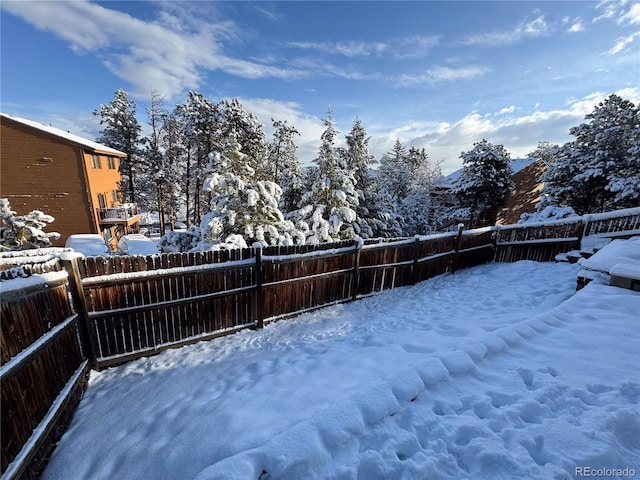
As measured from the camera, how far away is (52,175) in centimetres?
1828

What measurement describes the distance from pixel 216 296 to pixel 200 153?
23524mm

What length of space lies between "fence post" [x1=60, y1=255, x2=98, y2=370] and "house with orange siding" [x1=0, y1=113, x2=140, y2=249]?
15125 mm

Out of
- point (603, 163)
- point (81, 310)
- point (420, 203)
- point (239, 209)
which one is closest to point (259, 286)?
point (81, 310)

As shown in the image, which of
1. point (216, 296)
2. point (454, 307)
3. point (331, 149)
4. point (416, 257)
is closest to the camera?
point (216, 296)

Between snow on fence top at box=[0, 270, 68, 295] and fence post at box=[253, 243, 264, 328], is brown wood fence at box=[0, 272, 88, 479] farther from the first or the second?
fence post at box=[253, 243, 264, 328]

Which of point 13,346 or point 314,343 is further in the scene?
point 314,343

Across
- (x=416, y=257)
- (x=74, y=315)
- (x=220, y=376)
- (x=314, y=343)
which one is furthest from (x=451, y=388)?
(x=416, y=257)

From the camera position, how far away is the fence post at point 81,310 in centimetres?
390

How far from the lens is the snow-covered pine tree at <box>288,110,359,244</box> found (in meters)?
11.8

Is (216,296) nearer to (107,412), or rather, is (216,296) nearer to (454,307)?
(107,412)

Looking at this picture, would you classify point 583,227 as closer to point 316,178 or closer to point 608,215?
point 608,215

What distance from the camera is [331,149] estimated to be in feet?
42.9

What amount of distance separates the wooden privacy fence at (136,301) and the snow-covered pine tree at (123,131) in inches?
1017

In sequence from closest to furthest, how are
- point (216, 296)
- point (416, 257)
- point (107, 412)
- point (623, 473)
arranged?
point (623, 473)
point (107, 412)
point (216, 296)
point (416, 257)
